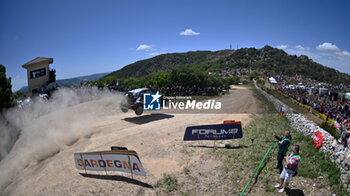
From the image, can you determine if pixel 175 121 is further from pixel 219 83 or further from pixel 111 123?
pixel 219 83

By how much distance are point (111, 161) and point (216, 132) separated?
6.92m

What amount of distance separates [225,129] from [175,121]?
6065mm

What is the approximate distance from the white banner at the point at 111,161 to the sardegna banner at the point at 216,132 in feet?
16.4

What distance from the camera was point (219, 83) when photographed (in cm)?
4450

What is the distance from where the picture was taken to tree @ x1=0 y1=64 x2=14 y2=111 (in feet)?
53.0

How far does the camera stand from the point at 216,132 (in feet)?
41.9

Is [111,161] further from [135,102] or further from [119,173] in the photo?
[135,102]

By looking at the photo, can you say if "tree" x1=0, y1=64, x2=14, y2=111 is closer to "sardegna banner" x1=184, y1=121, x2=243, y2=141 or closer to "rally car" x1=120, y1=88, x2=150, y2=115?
"rally car" x1=120, y1=88, x2=150, y2=115

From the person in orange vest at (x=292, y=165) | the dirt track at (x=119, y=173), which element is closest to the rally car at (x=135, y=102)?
the dirt track at (x=119, y=173)

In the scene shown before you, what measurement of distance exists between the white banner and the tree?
11.7 metres

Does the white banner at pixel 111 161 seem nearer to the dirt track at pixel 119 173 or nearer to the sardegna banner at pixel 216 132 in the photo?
the dirt track at pixel 119 173

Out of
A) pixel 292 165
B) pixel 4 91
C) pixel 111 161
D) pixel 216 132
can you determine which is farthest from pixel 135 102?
pixel 292 165

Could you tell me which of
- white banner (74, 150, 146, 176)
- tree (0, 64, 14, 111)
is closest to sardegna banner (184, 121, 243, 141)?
white banner (74, 150, 146, 176)

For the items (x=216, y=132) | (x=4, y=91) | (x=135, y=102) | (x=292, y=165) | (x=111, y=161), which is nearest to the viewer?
(x=292, y=165)
